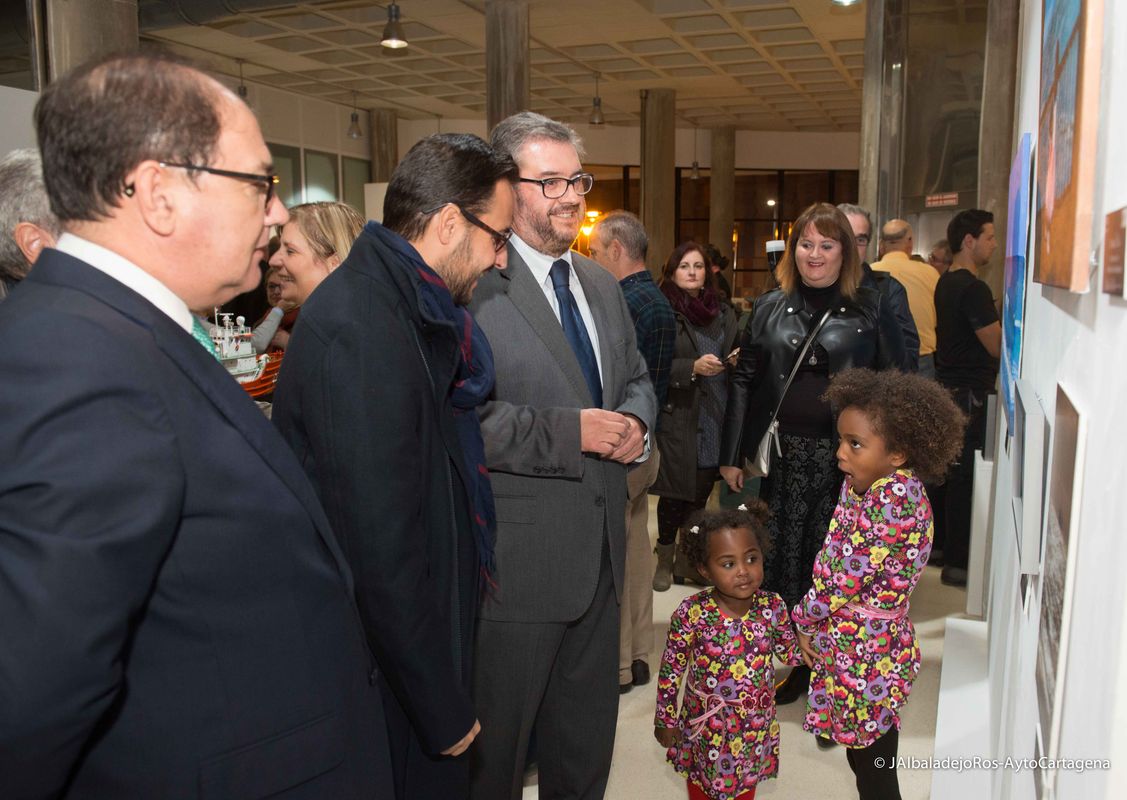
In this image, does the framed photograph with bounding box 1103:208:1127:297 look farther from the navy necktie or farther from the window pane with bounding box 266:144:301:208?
the window pane with bounding box 266:144:301:208

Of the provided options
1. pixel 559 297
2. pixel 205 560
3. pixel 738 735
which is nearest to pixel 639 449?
pixel 559 297

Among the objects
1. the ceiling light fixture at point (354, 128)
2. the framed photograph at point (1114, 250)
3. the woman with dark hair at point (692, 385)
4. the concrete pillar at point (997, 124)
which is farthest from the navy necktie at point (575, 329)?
the ceiling light fixture at point (354, 128)

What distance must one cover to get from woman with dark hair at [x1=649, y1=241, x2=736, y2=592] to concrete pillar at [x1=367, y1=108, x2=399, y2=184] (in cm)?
1200

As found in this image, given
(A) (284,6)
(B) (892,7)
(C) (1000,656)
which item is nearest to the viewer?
(C) (1000,656)

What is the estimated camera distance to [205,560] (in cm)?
100

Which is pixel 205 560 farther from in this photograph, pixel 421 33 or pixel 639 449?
pixel 421 33

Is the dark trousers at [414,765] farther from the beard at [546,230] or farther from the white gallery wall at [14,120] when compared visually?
the white gallery wall at [14,120]

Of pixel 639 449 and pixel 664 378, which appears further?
pixel 664 378

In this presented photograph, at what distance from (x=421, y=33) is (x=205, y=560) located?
1066cm

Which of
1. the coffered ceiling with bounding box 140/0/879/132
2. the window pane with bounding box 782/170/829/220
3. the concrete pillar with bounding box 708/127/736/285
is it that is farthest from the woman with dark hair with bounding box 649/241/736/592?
the window pane with bounding box 782/170/829/220

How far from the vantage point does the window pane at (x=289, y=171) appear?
13.7m

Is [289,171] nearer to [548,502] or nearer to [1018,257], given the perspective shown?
[548,502]

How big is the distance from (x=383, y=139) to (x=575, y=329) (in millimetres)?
14383

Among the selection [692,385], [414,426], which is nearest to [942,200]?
[692,385]
